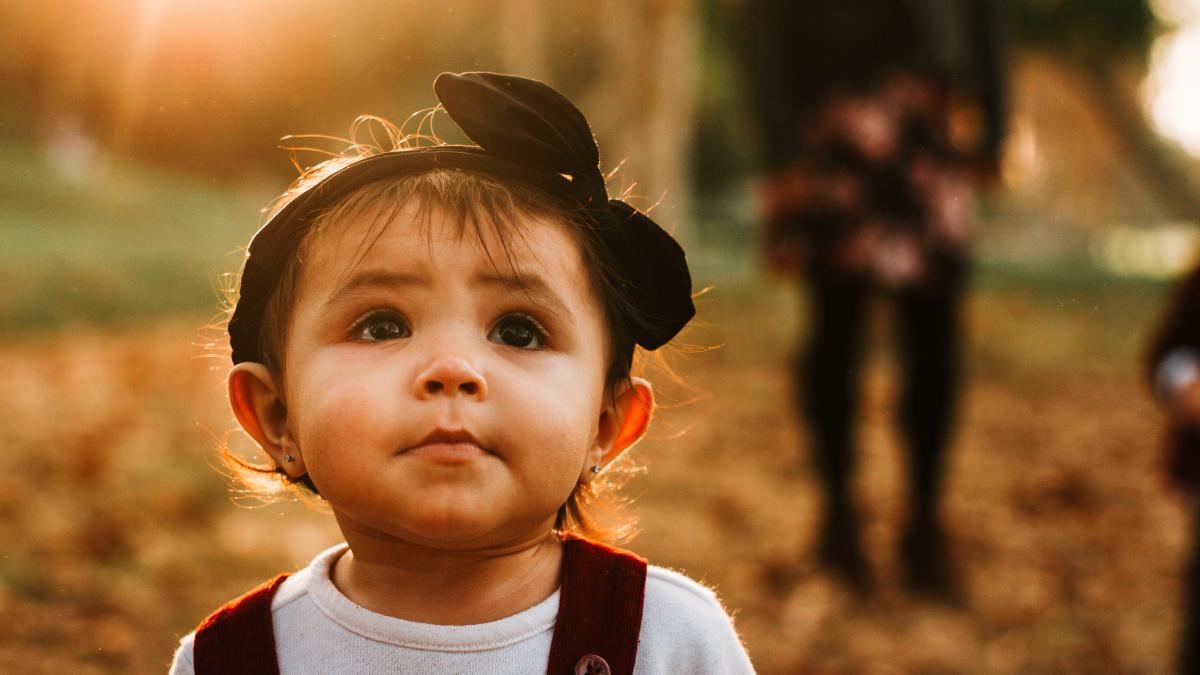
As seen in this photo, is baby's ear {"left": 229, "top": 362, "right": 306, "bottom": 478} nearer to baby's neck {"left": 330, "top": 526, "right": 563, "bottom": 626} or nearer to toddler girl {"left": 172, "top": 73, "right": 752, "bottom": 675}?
toddler girl {"left": 172, "top": 73, "right": 752, "bottom": 675}

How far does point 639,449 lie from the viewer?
624cm

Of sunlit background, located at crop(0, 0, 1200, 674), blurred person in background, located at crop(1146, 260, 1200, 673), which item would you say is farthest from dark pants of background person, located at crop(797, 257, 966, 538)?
blurred person in background, located at crop(1146, 260, 1200, 673)

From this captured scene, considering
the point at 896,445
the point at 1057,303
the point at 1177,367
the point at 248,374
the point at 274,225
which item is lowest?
the point at 1057,303

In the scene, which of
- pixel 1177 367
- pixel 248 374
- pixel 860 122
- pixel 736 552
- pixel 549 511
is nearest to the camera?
pixel 549 511

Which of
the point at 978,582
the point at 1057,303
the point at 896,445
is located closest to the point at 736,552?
the point at 978,582

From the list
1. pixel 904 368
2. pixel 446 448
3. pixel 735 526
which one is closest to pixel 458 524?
pixel 446 448

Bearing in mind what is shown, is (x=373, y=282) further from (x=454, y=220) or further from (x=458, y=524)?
(x=458, y=524)

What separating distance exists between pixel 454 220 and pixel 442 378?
0.20 m

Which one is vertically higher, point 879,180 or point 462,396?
point 462,396

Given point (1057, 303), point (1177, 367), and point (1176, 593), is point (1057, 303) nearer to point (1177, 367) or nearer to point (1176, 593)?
point (1176, 593)

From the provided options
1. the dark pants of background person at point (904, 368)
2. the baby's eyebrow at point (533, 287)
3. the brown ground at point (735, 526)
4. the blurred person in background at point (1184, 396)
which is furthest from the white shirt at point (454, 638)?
the dark pants of background person at point (904, 368)

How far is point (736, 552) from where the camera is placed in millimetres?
4555

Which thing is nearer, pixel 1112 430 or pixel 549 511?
pixel 549 511

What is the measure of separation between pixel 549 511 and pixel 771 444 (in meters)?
5.55
